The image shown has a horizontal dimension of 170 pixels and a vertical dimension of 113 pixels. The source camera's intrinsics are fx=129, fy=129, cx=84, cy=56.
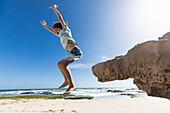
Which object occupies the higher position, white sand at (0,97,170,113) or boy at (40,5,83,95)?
boy at (40,5,83,95)

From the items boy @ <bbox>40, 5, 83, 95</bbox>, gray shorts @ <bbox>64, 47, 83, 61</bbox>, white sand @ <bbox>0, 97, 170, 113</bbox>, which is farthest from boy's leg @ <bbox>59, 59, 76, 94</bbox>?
white sand @ <bbox>0, 97, 170, 113</bbox>

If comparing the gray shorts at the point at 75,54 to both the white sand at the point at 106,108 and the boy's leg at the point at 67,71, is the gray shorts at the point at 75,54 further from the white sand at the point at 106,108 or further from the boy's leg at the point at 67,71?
the white sand at the point at 106,108

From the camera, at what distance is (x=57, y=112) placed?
779 centimetres

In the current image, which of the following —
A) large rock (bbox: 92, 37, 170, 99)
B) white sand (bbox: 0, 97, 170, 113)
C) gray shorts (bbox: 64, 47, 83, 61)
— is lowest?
white sand (bbox: 0, 97, 170, 113)

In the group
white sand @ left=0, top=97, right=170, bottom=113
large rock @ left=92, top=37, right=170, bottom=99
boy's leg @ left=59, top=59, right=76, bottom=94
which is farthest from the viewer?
white sand @ left=0, top=97, right=170, bottom=113

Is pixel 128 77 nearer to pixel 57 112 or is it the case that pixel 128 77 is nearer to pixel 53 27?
pixel 53 27

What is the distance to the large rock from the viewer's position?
6.69 feet

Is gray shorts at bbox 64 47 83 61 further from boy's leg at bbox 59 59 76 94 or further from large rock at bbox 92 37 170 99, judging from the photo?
large rock at bbox 92 37 170 99

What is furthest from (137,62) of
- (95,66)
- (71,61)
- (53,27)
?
(53,27)

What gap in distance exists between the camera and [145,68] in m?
2.15

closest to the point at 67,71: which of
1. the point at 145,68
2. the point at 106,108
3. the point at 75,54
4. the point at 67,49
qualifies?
the point at 75,54

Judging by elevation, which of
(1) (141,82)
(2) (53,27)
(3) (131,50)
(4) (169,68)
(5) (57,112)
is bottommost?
(5) (57,112)

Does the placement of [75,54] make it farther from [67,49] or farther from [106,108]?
[106,108]

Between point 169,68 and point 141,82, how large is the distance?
506 mm
